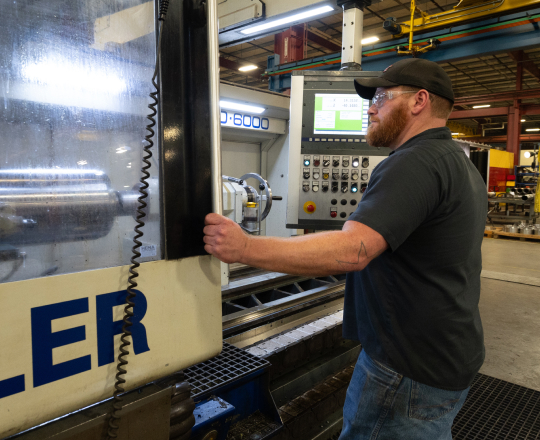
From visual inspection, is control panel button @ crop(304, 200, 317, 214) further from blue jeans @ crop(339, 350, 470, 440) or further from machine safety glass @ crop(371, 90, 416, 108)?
blue jeans @ crop(339, 350, 470, 440)

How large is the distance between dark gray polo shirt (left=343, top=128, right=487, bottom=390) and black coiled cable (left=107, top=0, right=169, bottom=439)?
523 mm

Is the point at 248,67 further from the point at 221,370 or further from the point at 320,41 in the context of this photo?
the point at 221,370

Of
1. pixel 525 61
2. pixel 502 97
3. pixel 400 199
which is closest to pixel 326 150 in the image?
pixel 400 199

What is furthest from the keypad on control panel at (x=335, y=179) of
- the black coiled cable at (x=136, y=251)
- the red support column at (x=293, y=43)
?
the red support column at (x=293, y=43)

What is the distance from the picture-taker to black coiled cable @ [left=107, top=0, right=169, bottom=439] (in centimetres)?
71

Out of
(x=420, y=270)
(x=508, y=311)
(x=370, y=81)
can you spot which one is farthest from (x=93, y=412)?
(x=508, y=311)

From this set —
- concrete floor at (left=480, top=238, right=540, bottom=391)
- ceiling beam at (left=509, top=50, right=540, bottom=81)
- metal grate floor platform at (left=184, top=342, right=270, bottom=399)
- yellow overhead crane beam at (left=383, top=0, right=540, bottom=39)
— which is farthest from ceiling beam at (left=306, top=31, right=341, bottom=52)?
metal grate floor platform at (left=184, top=342, right=270, bottom=399)

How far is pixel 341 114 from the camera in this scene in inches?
106

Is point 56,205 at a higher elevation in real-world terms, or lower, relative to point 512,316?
higher

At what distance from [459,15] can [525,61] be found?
779 cm

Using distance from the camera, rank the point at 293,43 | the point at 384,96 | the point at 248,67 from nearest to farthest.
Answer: the point at 384,96, the point at 293,43, the point at 248,67

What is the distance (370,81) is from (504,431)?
1893mm

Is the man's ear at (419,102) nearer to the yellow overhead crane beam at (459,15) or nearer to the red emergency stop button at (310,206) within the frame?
the red emergency stop button at (310,206)

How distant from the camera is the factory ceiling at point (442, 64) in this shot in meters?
8.44
